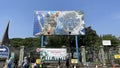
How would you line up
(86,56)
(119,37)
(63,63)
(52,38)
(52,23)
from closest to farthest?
(63,63)
(86,56)
(52,23)
(52,38)
(119,37)

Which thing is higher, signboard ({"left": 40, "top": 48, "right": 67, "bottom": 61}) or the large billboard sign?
the large billboard sign

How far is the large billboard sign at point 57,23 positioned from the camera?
3303cm

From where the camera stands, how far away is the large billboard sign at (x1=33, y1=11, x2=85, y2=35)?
33.0 meters

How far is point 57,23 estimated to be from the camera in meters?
33.4

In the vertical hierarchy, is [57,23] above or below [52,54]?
above

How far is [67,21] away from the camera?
33.5 metres

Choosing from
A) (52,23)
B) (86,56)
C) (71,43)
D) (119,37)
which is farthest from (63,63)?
(119,37)

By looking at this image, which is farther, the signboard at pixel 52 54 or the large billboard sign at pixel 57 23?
the large billboard sign at pixel 57 23

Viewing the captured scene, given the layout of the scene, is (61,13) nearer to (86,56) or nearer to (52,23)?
(52,23)

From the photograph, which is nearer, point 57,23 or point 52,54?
point 52,54

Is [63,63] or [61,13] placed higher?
[61,13]

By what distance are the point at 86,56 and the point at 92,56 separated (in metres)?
0.94

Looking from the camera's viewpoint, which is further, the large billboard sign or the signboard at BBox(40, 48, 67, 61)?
the large billboard sign

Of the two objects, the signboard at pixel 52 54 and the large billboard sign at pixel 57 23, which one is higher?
the large billboard sign at pixel 57 23
